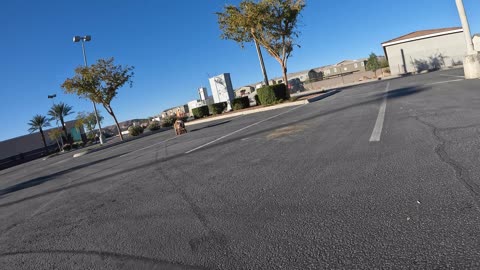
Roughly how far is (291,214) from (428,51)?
47884 millimetres

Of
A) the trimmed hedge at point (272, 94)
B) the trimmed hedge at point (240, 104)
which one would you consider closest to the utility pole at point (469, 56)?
the trimmed hedge at point (272, 94)

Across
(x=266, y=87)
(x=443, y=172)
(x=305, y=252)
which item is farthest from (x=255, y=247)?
(x=266, y=87)

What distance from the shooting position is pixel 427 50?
143ft

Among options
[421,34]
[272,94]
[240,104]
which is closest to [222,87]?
[240,104]

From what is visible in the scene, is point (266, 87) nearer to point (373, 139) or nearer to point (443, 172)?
point (373, 139)

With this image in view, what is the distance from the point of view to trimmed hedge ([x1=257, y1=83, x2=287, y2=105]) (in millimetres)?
27953

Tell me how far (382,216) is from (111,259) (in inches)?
104

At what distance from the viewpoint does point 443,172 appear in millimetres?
3887

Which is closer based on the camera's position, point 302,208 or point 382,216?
point 382,216

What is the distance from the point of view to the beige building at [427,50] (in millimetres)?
42375

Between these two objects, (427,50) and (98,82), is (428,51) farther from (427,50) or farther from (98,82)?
(98,82)

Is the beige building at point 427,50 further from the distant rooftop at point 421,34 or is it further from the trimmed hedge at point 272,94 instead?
the trimmed hedge at point 272,94

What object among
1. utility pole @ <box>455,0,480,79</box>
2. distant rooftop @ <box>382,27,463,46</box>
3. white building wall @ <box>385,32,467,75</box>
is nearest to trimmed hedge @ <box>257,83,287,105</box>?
utility pole @ <box>455,0,480,79</box>

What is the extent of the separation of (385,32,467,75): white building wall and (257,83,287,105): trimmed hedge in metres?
25.2
